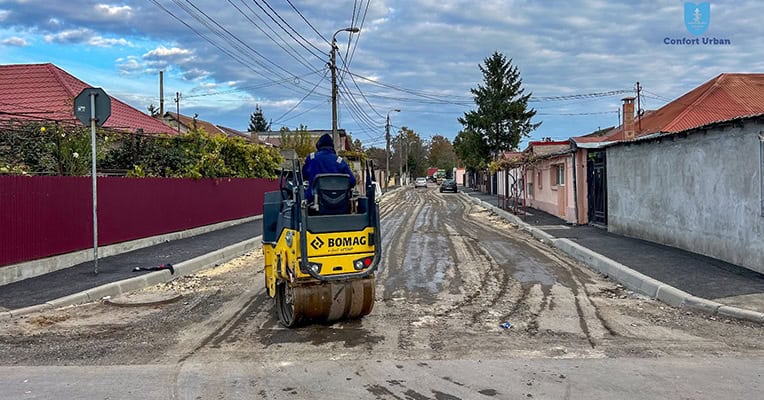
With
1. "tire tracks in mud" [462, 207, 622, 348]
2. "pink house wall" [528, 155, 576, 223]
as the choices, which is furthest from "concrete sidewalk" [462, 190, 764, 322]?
"pink house wall" [528, 155, 576, 223]

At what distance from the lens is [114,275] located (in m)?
10.2

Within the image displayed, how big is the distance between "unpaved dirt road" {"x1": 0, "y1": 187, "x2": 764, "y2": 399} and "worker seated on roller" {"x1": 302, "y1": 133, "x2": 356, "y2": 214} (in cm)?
149

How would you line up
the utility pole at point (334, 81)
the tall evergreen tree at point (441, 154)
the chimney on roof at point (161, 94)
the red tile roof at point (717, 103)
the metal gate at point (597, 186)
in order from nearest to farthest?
the metal gate at point (597, 186) < the red tile roof at point (717, 103) < the utility pole at point (334, 81) < the chimney on roof at point (161, 94) < the tall evergreen tree at point (441, 154)

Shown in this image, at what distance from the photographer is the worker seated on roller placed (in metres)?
6.56

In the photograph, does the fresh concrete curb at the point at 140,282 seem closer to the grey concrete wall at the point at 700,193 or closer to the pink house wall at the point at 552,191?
the grey concrete wall at the point at 700,193

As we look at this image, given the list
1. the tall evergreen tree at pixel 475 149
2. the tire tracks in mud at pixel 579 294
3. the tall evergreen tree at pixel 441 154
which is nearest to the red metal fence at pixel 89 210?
the tire tracks in mud at pixel 579 294

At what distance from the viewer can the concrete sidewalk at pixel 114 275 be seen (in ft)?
27.4

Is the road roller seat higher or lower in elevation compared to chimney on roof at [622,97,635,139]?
lower

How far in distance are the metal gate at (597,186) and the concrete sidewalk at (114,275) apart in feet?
34.6

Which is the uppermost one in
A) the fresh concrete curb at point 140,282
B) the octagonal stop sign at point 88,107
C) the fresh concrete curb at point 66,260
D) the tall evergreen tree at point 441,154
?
the tall evergreen tree at point 441,154

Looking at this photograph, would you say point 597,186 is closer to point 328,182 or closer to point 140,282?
point 328,182

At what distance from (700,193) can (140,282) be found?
10563 mm

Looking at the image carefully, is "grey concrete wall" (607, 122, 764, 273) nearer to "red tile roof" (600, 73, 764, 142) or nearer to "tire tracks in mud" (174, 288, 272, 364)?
"tire tracks in mud" (174, 288, 272, 364)

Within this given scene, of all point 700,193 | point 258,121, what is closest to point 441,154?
point 258,121
